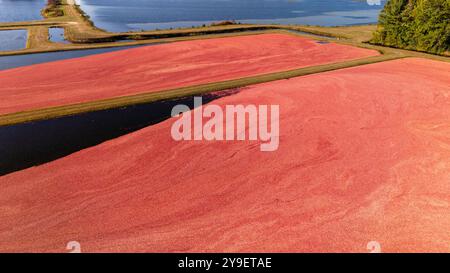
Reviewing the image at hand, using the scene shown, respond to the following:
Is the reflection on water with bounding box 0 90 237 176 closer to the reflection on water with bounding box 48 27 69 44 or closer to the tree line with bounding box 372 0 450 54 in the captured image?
the reflection on water with bounding box 48 27 69 44

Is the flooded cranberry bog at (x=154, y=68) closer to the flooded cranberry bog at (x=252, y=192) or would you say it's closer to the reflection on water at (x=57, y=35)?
the flooded cranberry bog at (x=252, y=192)

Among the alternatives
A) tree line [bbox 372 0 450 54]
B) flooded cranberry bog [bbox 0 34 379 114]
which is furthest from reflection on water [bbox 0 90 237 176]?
tree line [bbox 372 0 450 54]

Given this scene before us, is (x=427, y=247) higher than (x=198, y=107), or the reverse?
(x=198, y=107)

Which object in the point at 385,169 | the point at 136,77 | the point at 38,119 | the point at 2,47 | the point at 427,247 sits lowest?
the point at 427,247

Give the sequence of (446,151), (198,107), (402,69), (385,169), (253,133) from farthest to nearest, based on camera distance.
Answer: (402,69) < (198,107) < (253,133) < (446,151) < (385,169)

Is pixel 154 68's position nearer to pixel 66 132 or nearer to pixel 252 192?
pixel 66 132

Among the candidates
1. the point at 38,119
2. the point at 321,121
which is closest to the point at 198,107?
the point at 321,121
